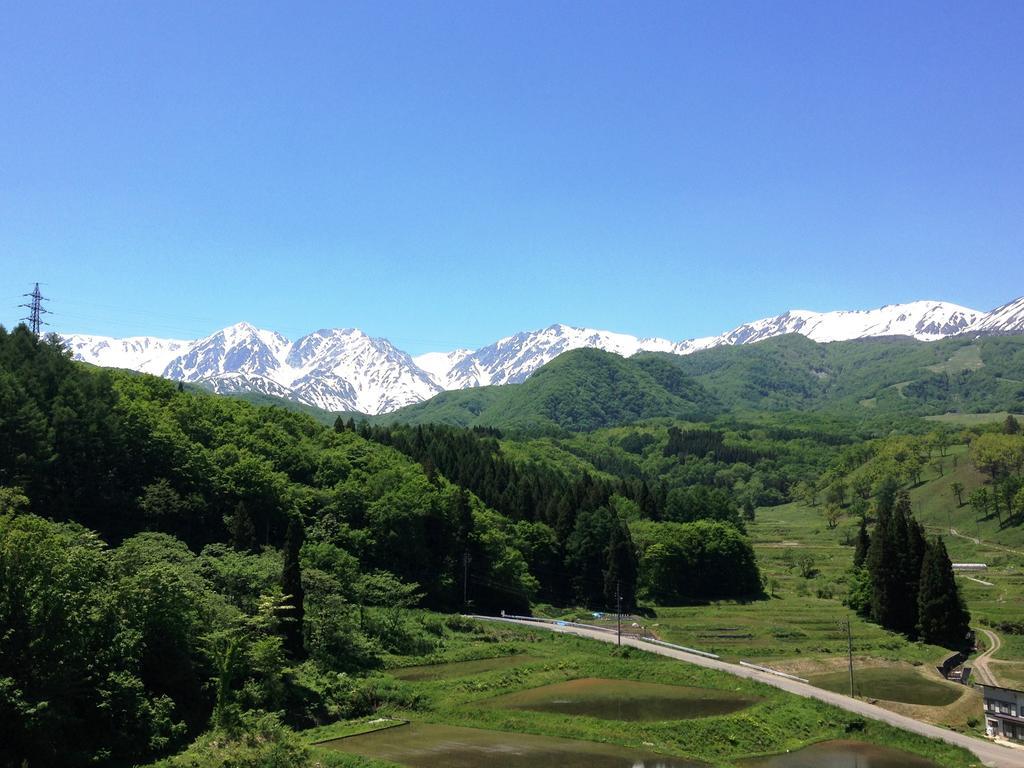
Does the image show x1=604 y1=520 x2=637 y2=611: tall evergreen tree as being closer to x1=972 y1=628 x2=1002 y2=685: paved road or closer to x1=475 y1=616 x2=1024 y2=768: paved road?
x1=475 y1=616 x2=1024 y2=768: paved road

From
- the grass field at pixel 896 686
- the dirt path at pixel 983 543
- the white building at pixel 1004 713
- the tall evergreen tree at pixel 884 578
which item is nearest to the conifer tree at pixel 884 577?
the tall evergreen tree at pixel 884 578

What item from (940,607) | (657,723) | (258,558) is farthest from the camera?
(940,607)

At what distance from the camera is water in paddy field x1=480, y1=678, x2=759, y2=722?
4556cm

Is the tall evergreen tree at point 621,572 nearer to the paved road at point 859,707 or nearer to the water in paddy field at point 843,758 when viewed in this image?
the paved road at point 859,707

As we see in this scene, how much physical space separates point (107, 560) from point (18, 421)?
2637cm

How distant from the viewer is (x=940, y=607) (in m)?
67.9

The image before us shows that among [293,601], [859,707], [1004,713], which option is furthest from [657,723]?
[293,601]

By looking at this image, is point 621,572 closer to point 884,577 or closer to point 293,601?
point 884,577

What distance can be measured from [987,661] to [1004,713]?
19.3 meters

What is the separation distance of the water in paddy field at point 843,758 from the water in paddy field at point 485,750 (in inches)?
173

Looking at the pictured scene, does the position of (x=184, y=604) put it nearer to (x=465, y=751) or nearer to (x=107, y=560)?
(x=107, y=560)

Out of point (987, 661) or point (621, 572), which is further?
point (621, 572)

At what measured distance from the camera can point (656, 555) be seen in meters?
95.6

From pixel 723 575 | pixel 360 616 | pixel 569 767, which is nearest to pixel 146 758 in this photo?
pixel 569 767
